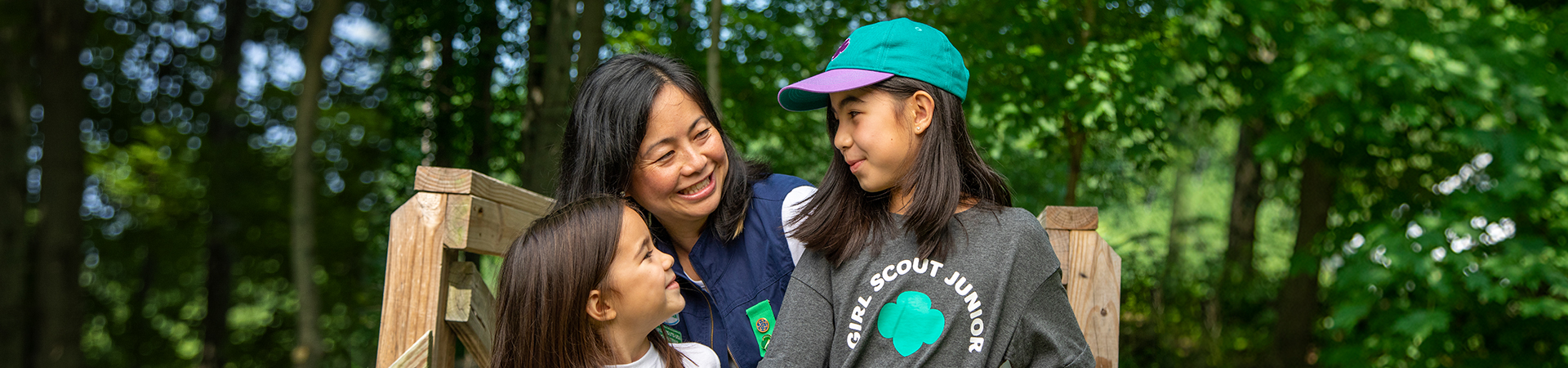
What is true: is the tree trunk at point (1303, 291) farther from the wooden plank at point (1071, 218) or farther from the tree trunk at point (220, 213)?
the tree trunk at point (220, 213)

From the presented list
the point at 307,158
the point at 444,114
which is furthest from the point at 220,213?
the point at 444,114

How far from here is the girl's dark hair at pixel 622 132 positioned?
1981 mm

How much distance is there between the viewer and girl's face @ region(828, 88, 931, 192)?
5.50 feet

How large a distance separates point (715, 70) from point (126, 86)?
345 inches

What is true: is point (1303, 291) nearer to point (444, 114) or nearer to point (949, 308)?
point (444, 114)

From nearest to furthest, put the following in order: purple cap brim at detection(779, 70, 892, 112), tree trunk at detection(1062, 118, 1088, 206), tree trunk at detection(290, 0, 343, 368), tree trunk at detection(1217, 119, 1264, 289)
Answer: purple cap brim at detection(779, 70, 892, 112), tree trunk at detection(1062, 118, 1088, 206), tree trunk at detection(290, 0, 343, 368), tree trunk at detection(1217, 119, 1264, 289)

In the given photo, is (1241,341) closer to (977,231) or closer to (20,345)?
(977,231)

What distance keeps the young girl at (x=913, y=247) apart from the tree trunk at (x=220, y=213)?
344 inches

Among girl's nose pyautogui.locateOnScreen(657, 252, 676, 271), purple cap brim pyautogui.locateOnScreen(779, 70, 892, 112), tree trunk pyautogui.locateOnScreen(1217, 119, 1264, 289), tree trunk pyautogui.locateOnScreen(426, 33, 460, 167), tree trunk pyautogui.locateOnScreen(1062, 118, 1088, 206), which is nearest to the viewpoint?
purple cap brim pyautogui.locateOnScreen(779, 70, 892, 112)

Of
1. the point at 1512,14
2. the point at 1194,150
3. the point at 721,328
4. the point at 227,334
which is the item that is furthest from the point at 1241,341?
the point at 227,334

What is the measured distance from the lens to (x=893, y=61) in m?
1.70

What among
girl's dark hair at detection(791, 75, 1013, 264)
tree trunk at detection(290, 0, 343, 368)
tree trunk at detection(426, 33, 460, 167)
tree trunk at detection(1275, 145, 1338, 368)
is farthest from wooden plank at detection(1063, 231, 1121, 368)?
tree trunk at detection(1275, 145, 1338, 368)

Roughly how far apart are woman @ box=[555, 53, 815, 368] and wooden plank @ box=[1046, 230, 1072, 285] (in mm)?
Answer: 543

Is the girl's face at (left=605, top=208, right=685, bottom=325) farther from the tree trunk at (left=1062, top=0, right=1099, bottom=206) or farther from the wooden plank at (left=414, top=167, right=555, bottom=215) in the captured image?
the tree trunk at (left=1062, top=0, right=1099, bottom=206)
